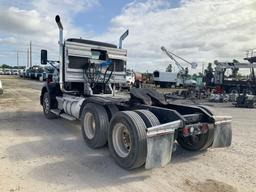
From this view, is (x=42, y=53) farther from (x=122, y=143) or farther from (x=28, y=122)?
(x=122, y=143)

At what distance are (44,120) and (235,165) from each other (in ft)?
21.4

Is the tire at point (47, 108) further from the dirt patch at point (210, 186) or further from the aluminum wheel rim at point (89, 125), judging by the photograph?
the dirt patch at point (210, 186)

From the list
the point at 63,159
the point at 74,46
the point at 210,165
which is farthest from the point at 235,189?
the point at 74,46

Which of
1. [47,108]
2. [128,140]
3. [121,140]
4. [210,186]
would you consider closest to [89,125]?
[121,140]

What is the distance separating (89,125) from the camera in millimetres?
6609

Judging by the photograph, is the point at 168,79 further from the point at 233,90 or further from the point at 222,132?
the point at 222,132

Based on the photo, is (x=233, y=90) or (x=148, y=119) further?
(x=233, y=90)

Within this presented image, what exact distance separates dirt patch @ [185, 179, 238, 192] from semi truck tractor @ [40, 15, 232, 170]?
0.57 metres

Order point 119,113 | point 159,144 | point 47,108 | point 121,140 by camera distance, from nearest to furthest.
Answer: point 159,144 < point 119,113 < point 121,140 < point 47,108

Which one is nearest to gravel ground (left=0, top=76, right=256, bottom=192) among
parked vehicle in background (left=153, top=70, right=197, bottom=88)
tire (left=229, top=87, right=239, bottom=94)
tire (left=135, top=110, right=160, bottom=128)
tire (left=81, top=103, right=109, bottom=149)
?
tire (left=81, top=103, right=109, bottom=149)

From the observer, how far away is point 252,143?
7.03m

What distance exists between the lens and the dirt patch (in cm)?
416

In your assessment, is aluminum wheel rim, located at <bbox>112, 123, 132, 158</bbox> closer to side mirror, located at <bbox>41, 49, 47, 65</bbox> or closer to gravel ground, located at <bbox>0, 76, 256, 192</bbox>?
gravel ground, located at <bbox>0, 76, 256, 192</bbox>

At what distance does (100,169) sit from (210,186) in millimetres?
1877
